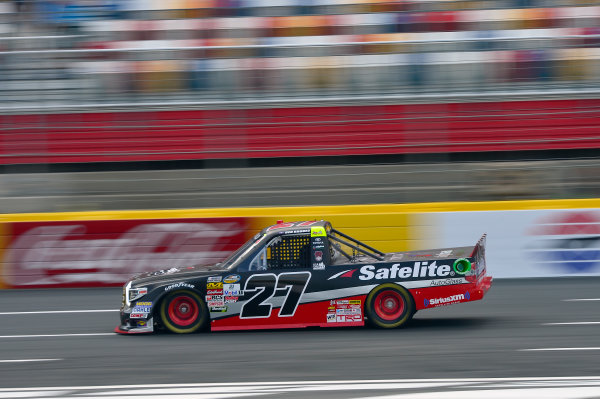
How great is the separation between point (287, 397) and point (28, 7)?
14.3 m

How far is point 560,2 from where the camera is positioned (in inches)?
719

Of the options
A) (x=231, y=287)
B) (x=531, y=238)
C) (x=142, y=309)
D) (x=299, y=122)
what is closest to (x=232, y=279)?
(x=231, y=287)

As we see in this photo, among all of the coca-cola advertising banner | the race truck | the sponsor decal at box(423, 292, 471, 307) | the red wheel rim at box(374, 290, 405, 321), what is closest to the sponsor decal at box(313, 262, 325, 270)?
the race truck

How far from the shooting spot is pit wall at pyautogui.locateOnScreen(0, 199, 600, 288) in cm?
1204

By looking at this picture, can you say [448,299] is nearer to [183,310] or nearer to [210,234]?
[183,310]

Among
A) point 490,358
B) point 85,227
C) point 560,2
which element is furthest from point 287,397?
point 560,2

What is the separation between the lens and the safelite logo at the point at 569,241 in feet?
38.9

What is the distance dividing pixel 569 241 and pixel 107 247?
6836 mm

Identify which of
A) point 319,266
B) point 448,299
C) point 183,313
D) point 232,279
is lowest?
point 183,313

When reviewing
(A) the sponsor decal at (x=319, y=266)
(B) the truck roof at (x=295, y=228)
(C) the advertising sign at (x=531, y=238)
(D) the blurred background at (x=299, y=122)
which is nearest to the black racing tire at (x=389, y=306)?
(A) the sponsor decal at (x=319, y=266)

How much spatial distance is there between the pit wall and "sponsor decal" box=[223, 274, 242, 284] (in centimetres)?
401

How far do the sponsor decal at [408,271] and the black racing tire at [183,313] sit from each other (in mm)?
1672

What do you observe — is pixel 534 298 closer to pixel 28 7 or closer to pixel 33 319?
A: pixel 33 319

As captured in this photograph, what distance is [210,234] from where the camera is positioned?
40.2 ft
